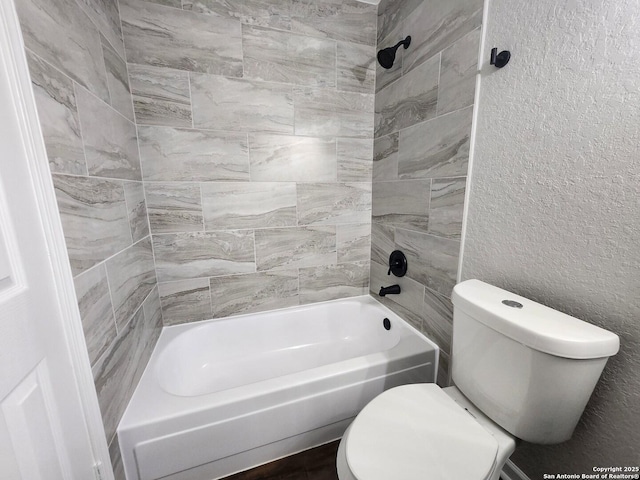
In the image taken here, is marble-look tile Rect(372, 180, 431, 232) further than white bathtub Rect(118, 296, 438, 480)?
Yes

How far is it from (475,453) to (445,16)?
1.62m

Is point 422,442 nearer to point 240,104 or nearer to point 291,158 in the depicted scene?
point 291,158

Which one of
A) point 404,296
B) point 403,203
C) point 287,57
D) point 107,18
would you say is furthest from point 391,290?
point 107,18

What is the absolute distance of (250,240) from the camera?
5.21 feet

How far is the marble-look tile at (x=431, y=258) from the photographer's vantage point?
120 centimetres

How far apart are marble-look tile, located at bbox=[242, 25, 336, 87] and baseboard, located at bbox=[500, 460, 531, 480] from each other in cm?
205

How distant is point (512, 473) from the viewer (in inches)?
40.4

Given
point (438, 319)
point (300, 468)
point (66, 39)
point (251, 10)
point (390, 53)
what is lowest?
point (300, 468)

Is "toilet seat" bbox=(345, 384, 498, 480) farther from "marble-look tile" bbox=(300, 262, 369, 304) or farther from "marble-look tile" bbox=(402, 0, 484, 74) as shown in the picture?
"marble-look tile" bbox=(402, 0, 484, 74)

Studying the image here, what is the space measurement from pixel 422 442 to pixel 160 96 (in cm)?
182

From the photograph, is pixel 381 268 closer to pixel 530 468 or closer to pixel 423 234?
pixel 423 234

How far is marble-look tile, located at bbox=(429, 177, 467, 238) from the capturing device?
3.69ft

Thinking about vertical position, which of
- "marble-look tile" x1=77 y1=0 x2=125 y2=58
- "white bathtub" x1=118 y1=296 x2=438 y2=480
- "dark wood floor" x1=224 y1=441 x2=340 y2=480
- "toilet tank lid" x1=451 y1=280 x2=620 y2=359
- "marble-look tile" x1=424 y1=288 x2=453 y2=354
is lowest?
"dark wood floor" x1=224 y1=441 x2=340 y2=480

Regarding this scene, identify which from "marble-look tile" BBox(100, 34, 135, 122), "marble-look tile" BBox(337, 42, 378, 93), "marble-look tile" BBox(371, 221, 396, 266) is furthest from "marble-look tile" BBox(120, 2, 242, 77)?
"marble-look tile" BBox(371, 221, 396, 266)
